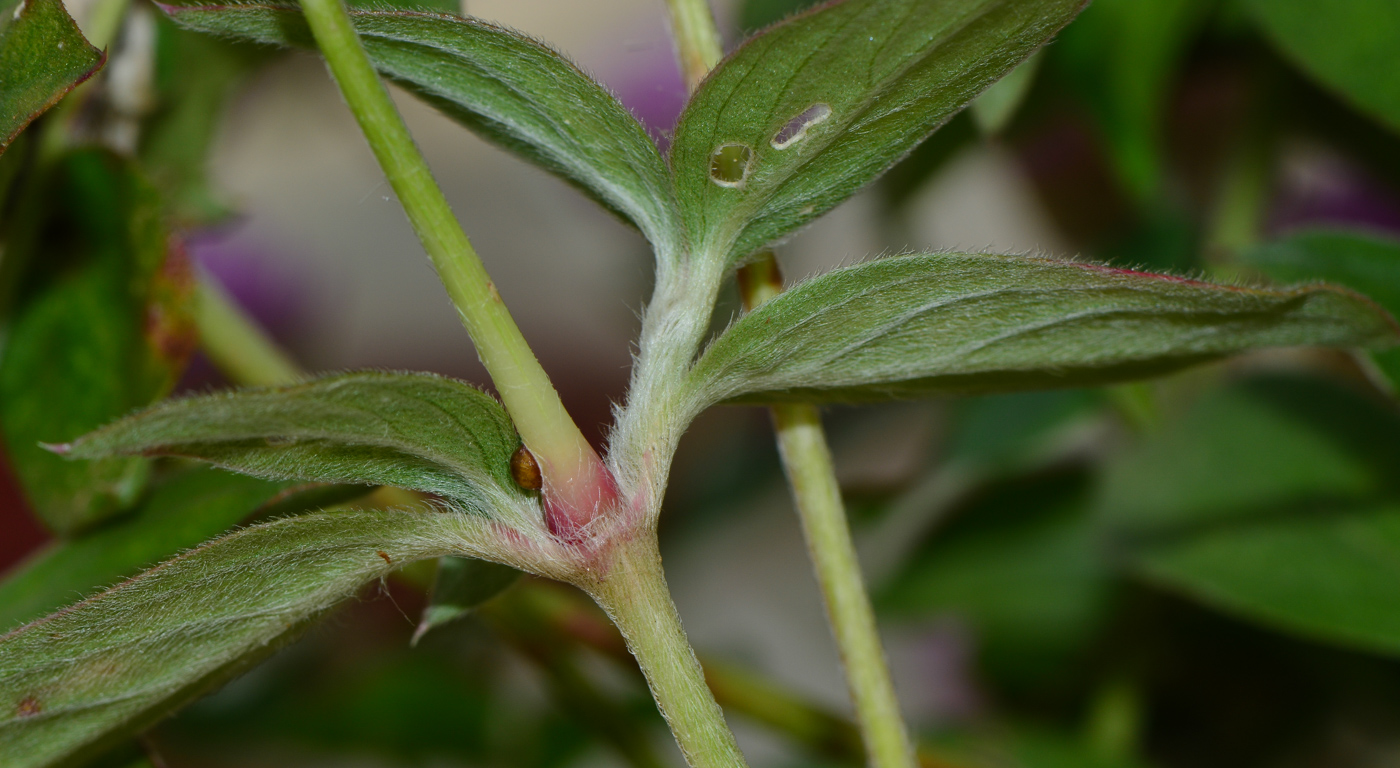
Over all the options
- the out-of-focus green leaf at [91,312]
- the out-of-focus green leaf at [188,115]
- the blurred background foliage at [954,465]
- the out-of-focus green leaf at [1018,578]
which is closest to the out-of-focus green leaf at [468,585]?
the blurred background foliage at [954,465]

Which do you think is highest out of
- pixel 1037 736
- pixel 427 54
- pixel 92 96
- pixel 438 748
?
pixel 92 96

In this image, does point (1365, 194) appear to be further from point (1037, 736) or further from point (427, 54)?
point (427, 54)

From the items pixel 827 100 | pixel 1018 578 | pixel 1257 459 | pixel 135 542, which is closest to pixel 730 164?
pixel 827 100

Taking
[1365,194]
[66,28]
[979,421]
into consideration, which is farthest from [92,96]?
[1365,194]

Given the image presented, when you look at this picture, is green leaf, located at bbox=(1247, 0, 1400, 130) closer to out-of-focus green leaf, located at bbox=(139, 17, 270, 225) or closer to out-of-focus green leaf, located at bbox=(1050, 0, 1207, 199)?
out-of-focus green leaf, located at bbox=(1050, 0, 1207, 199)

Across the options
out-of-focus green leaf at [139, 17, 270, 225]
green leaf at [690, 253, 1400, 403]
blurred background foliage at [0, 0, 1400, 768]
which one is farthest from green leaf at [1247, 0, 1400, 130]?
out-of-focus green leaf at [139, 17, 270, 225]

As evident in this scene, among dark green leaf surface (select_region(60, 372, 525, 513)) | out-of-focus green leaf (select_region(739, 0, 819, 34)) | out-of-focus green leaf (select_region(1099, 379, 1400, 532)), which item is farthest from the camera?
out-of-focus green leaf (select_region(739, 0, 819, 34))
